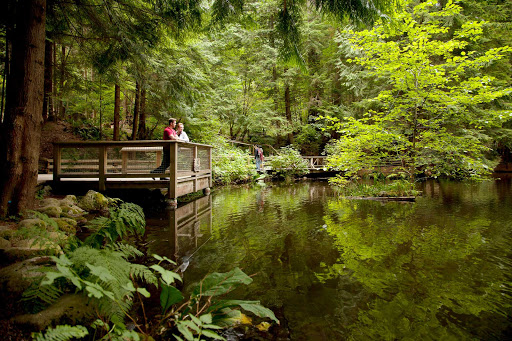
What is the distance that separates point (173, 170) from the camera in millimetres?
7168

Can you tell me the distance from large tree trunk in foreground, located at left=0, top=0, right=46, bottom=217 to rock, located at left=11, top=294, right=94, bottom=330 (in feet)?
11.9

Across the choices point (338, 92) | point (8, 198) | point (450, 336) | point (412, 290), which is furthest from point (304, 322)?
point (338, 92)

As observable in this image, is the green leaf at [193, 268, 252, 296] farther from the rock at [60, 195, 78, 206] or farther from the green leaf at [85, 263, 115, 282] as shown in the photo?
the rock at [60, 195, 78, 206]

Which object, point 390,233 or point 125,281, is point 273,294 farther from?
point 390,233

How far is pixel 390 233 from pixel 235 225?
286cm

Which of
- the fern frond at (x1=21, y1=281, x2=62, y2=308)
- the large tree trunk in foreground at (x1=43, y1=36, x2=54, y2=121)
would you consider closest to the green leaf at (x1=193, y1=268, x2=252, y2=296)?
the fern frond at (x1=21, y1=281, x2=62, y2=308)

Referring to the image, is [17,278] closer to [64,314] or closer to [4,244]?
[64,314]

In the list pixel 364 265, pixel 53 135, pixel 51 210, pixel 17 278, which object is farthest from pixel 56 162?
pixel 364 265

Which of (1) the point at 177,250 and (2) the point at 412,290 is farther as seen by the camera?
(1) the point at 177,250

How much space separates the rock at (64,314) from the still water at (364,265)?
47.7 inches

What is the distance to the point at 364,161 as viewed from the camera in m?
8.40

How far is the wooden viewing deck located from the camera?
23.8ft

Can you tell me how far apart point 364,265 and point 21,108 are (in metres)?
5.55

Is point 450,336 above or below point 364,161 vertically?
below
